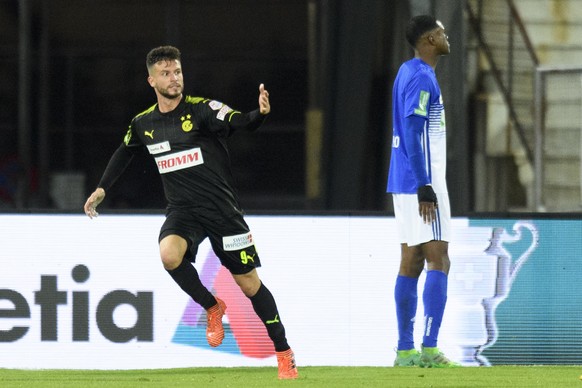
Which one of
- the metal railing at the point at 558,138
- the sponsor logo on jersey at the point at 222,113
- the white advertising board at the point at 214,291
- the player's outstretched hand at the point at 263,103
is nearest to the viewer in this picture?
the player's outstretched hand at the point at 263,103

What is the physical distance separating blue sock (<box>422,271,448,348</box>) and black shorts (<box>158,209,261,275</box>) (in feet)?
3.48

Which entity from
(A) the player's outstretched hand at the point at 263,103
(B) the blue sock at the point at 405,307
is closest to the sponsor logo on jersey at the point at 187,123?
(A) the player's outstretched hand at the point at 263,103

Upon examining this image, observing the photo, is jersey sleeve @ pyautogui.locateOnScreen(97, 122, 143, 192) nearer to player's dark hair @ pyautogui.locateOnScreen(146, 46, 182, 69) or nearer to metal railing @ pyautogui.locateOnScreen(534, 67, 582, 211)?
player's dark hair @ pyautogui.locateOnScreen(146, 46, 182, 69)

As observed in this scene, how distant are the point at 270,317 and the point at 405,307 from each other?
1094mm

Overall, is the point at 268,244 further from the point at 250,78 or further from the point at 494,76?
the point at 494,76

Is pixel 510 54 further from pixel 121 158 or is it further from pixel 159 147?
pixel 159 147

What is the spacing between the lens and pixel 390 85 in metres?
11.3

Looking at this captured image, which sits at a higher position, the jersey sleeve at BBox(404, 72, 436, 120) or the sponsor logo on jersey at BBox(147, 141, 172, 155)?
the jersey sleeve at BBox(404, 72, 436, 120)

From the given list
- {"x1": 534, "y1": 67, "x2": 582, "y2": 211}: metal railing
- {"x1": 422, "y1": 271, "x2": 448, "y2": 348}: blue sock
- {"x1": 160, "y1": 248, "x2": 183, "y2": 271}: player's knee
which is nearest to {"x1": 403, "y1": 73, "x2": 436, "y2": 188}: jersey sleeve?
{"x1": 422, "y1": 271, "x2": 448, "y2": 348}: blue sock

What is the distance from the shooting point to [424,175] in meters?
7.98

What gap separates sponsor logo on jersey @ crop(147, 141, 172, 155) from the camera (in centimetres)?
758

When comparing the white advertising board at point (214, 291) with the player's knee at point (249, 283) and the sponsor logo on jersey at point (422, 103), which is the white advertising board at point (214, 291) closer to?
the sponsor logo on jersey at point (422, 103)

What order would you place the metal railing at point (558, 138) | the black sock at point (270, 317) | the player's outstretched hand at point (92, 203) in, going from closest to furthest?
the black sock at point (270, 317)
the player's outstretched hand at point (92, 203)
the metal railing at point (558, 138)

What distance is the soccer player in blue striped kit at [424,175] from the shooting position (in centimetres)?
801
